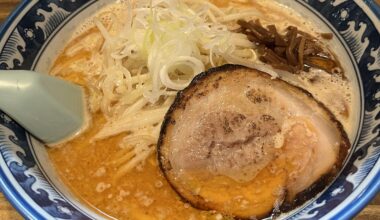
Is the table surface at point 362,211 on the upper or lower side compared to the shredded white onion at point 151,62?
lower

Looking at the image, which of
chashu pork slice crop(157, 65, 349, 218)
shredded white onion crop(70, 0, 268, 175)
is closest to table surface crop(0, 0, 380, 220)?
chashu pork slice crop(157, 65, 349, 218)

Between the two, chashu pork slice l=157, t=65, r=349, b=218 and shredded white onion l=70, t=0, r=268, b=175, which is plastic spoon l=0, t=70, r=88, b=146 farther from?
chashu pork slice l=157, t=65, r=349, b=218

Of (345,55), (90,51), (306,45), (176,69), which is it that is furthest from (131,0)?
(345,55)

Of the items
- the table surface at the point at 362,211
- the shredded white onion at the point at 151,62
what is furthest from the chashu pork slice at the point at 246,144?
the table surface at the point at 362,211

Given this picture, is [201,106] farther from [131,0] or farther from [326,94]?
[131,0]

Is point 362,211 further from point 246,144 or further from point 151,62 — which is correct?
point 151,62

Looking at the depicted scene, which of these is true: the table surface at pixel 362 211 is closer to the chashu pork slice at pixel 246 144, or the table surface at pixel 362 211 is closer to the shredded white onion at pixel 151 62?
the chashu pork slice at pixel 246 144

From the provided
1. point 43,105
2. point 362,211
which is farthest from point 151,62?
point 362,211
